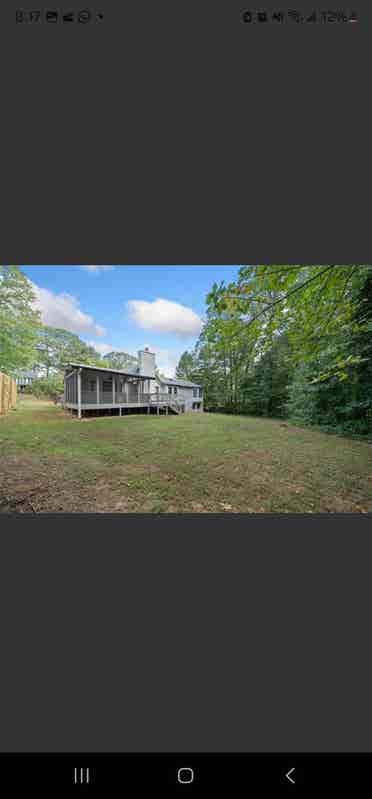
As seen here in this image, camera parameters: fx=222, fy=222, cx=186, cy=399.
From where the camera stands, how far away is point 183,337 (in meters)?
1.46

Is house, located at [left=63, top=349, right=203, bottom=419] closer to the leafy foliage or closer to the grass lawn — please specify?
the grass lawn

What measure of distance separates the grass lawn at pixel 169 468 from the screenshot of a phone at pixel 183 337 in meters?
0.02

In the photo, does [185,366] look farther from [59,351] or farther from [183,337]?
[59,351]

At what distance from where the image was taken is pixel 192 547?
112cm

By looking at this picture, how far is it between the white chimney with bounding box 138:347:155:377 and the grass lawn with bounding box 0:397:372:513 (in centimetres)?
53

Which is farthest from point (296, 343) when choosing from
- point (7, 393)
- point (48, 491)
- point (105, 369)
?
point (7, 393)

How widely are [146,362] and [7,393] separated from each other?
1014 mm

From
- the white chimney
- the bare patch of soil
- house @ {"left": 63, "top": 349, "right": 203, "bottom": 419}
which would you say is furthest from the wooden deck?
the bare patch of soil

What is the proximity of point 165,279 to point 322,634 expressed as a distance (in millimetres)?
1814

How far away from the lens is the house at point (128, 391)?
5.81ft

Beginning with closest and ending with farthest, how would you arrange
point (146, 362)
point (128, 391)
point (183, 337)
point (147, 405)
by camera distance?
point (183, 337)
point (146, 362)
point (128, 391)
point (147, 405)
